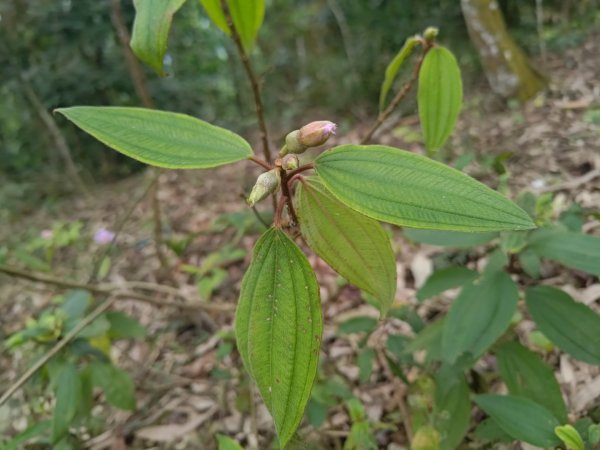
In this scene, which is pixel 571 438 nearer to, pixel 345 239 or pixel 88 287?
pixel 345 239

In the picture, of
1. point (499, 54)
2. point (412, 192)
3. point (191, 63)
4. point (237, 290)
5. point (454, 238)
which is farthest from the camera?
point (191, 63)

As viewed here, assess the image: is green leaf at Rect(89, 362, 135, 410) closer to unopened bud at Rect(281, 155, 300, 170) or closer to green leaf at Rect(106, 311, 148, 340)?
green leaf at Rect(106, 311, 148, 340)

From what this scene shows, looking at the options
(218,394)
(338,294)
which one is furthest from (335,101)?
(218,394)

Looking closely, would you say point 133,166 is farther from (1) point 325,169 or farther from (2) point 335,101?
(1) point 325,169

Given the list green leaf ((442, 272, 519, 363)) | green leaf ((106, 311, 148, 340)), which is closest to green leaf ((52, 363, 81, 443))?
green leaf ((106, 311, 148, 340))

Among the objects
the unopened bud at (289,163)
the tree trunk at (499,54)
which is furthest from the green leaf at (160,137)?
the tree trunk at (499,54)

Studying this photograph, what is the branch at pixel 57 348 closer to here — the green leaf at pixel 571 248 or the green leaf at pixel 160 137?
the green leaf at pixel 160 137

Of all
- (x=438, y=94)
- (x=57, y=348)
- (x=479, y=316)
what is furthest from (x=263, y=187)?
(x=57, y=348)
